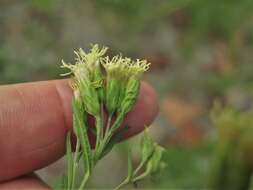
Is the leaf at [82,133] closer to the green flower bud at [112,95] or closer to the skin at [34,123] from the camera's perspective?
the green flower bud at [112,95]

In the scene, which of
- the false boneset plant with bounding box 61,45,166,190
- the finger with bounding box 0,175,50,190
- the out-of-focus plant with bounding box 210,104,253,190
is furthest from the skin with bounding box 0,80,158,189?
the out-of-focus plant with bounding box 210,104,253,190

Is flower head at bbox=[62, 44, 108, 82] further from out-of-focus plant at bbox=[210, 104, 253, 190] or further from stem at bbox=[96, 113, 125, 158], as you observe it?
out-of-focus plant at bbox=[210, 104, 253, 190]

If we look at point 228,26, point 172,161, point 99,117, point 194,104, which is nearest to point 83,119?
point 99,117

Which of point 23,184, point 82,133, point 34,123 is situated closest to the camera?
point 82,133

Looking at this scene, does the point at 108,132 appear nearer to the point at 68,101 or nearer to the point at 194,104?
the point at 68,101

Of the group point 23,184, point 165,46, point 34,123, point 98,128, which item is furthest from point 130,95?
point 165,46

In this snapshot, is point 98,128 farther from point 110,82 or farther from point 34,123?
point 34,123

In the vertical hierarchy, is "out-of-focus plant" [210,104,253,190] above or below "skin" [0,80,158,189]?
below
